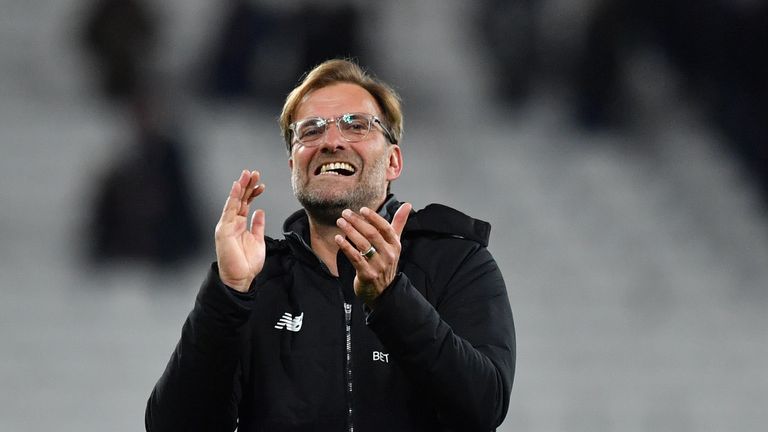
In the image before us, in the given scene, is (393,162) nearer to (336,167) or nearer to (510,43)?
(336,167)

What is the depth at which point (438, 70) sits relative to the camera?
448cm

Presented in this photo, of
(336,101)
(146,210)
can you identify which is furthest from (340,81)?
(146,210)

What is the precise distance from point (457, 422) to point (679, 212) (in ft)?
9.66

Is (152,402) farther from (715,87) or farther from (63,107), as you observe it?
(715,87)

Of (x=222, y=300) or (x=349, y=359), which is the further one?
(x=349, y=359)

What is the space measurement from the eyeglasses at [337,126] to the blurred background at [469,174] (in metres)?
2.15

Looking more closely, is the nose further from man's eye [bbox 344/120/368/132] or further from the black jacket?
the black jacket

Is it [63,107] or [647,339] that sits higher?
[63,107]

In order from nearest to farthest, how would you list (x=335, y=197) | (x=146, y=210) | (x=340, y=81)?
1. (x=335, y=197)
2. (x=340, y=81)
3. (x=146, y=210)

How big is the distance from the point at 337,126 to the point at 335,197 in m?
0.13

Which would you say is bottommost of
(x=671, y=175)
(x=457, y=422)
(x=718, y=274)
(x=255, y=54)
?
(x=457, y=422)

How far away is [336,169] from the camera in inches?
74.9

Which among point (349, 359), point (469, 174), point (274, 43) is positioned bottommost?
point (349, 359)

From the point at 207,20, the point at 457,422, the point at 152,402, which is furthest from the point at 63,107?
the point at 457,422
